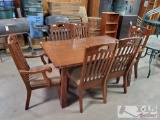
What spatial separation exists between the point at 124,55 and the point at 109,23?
2.48 m

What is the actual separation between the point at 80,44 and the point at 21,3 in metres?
2.51

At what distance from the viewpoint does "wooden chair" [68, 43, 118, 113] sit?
4.69 ft

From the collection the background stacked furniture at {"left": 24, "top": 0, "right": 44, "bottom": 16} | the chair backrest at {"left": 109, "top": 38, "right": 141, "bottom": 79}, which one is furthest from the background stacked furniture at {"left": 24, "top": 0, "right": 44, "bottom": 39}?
the chair backrest at {"left": 109, "top": 38, "right": 141, "bottom": 79}

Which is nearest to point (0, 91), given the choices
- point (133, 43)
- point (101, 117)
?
point (101, 117)

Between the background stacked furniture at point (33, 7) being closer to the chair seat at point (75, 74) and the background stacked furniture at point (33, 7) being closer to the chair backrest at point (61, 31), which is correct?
the chair backrest at point (61, 31)

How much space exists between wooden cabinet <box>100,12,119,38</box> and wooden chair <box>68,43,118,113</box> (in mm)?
2539

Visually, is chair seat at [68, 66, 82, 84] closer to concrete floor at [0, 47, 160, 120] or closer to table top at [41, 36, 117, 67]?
table top at [41, 36, 117, 67]

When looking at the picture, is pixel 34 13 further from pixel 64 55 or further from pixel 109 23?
pixel 64 55

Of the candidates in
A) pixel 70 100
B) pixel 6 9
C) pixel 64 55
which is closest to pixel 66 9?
pixel 6 9

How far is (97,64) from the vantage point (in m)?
1.58

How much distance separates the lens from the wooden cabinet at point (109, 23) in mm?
3977

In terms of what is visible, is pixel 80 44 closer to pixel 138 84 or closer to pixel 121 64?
pixel 121 64

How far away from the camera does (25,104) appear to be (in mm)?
1858

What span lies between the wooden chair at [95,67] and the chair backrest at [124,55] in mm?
178
